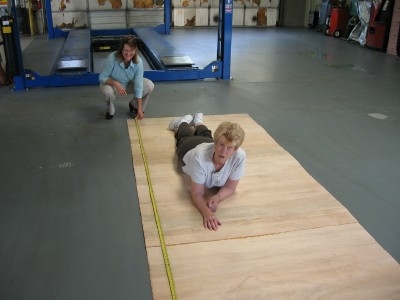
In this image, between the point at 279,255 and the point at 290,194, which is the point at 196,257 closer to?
the point at 279,255

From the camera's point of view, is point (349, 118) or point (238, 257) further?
point (349, 118)

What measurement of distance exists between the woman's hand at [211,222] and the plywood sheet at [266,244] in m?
0.04

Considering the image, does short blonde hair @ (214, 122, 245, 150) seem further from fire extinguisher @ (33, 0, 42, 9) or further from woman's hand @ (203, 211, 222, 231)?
fire extinguisher @ (33, 0, 42, 9)

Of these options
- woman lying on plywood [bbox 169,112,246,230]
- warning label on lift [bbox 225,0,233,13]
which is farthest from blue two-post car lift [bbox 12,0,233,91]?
woman lying on plywood [bbox 169,112,246,230]

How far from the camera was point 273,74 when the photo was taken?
6672 mm

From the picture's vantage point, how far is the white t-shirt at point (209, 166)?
8.20 feet

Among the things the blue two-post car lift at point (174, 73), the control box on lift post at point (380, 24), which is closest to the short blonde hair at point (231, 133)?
the blue two-post car lift at point (174, 73)

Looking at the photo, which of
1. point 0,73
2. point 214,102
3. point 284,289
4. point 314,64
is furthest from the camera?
point 314,64

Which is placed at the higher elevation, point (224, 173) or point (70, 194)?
point (224, 173)

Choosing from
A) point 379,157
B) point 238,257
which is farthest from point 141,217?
point 379,157

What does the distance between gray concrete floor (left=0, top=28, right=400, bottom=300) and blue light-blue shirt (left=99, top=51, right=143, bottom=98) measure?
0.42 m

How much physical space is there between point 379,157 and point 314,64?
13.9 ft

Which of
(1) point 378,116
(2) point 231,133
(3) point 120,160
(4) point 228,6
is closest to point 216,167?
(2) point 231,133

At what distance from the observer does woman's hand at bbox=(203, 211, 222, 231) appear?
8.14ft
